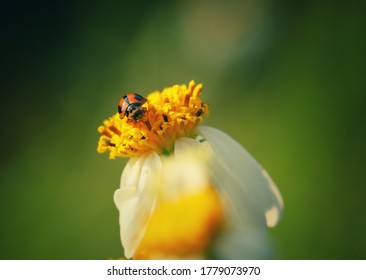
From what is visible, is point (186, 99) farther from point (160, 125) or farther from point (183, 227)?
point (183, 227)

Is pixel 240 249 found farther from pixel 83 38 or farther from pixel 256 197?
pixel 83 38

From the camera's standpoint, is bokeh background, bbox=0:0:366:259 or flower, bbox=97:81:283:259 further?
bokeh background, bbox=0:0:366:259

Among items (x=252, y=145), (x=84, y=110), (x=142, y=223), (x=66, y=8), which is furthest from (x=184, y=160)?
(x=66, y=8)

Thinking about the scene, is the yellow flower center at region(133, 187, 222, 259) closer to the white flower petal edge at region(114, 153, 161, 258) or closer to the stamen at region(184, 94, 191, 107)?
the white flower petal edge at region(114, 153, 161, 258)

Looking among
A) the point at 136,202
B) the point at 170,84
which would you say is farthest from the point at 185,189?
the point at 170,84

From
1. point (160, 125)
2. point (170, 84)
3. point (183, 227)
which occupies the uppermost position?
point (170, 84)

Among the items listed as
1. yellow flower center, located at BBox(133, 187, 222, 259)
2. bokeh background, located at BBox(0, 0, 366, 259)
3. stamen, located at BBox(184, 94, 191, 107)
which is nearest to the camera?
yellow flower center, located at BBox(133, 187, 222, 259)

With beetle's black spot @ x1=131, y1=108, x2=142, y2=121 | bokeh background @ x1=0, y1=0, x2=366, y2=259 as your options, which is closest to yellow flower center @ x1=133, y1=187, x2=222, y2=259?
beetle's black spot @ x1=131, y1=108, x2=142, y2=121
